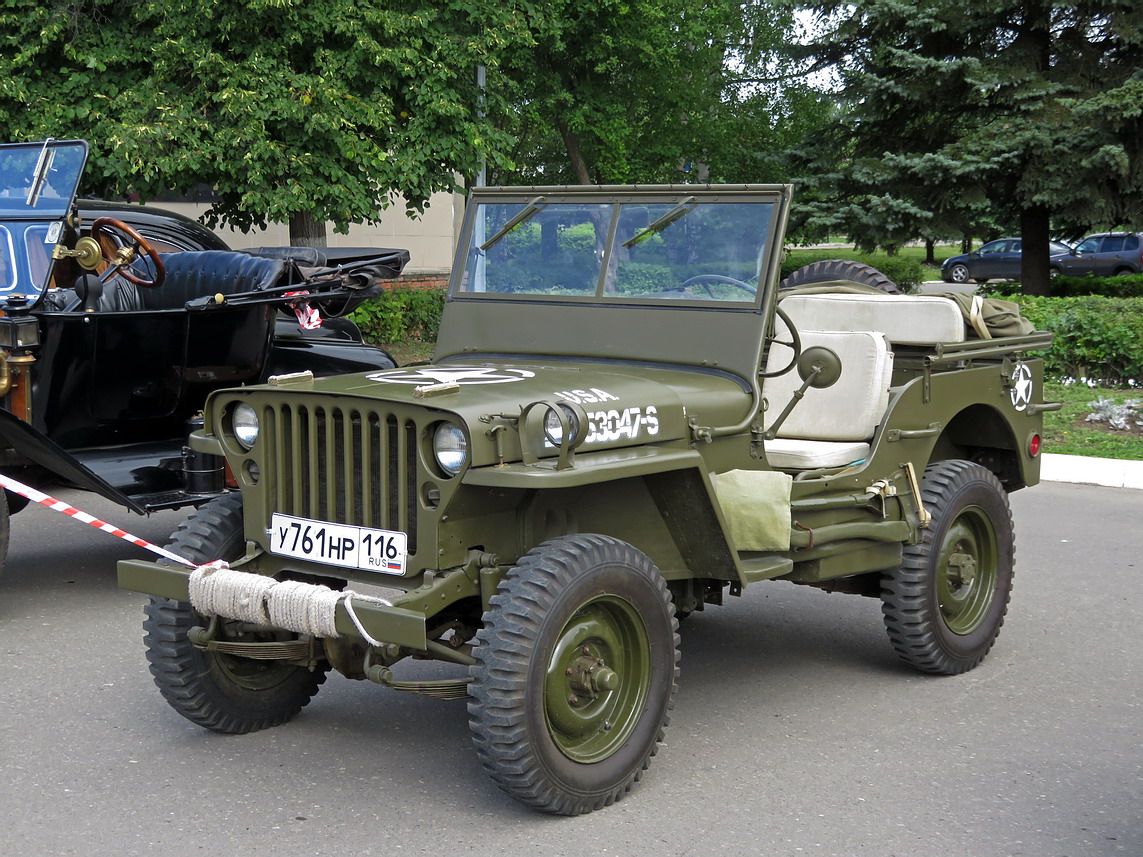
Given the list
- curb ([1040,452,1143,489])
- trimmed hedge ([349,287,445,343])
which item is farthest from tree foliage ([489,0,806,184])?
curb ([1040,452,1143,489])

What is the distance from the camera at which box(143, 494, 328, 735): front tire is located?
4.32 m

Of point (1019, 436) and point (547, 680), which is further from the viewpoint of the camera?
point (1019, 436)

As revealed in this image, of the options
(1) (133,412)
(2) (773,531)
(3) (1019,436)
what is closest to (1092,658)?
(3) (1019,436)

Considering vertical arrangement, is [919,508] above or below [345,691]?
above

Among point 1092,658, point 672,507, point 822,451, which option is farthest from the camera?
point 1092,658

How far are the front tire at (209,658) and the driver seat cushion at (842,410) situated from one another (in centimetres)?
203

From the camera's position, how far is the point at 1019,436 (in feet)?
19.6

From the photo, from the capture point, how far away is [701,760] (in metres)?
4.49

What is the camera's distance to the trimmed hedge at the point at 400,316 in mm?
17172

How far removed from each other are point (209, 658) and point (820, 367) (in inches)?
89.1

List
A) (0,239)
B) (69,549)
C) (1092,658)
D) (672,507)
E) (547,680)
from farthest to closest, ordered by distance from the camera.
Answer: (69,549)
(0,239)
(1092,658)
(672,507)
(547,680)

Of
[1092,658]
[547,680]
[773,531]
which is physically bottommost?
[1092,658]

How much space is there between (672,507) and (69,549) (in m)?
4.61

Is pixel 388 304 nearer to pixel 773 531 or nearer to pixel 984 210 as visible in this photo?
pixel 984 210
